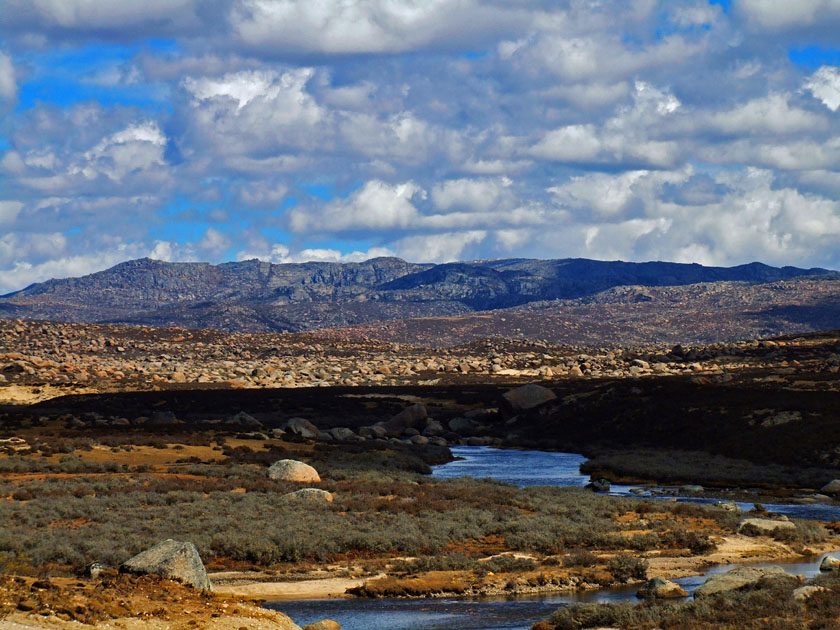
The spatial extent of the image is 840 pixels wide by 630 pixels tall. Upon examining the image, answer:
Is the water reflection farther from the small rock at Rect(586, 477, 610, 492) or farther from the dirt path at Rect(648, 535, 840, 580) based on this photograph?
the dirt path at Rect(648, 535, 840, 580)

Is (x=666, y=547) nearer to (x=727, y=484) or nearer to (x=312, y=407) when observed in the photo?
(x=727, y=484)

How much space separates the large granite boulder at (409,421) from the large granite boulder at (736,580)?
59.3 m

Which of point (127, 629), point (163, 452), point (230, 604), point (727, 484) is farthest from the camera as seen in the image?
point (163, 452)

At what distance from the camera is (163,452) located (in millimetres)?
59000

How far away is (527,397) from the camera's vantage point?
3568 inches

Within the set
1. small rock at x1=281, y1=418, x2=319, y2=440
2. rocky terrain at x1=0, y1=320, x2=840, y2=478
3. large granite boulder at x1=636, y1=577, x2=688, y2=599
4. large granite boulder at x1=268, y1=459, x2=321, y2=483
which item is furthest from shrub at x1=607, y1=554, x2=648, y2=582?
small rock at x1=281, y1=418, x2=319, y2=440

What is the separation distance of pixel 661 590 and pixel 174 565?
43.0 ft

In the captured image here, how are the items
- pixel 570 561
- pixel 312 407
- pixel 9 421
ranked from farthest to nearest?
pixel 312 407, pixel 9 421, pixel 570 561

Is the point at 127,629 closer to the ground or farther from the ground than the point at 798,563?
farther from the ground

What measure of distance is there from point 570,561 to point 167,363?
423ft

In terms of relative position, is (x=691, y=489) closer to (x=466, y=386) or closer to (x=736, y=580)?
(x=736, y=580)

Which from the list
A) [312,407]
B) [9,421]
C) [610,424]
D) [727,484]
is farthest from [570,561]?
[312,407]

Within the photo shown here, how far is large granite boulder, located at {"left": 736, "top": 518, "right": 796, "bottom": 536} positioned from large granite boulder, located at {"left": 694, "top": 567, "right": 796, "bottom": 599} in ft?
34.0

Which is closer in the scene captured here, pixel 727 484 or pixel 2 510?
pixel 2 510
